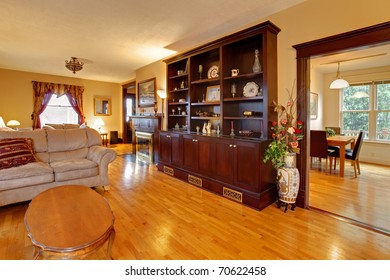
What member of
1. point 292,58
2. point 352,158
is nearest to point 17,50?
point 292,58

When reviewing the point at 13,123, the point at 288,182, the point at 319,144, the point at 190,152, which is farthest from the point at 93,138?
the point at 319,144

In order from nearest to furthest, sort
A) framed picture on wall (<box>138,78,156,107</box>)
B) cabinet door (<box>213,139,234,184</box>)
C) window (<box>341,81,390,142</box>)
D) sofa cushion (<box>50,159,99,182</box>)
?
sofa cushion (<box>50,159,99,182</box>) < cabinet door (<box>213,139,234,184</box>) < window (<box>341,81,390,142</box>) < framed picture on wall (<box>138,78,156,107</box>)

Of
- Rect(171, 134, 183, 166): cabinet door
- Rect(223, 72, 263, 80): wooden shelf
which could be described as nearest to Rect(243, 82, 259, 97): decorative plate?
Rect(223, 72, 263, 80): wooden shelf

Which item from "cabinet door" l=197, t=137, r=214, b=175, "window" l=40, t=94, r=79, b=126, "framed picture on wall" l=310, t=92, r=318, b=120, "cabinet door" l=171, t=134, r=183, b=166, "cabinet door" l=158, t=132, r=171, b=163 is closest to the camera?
"cabinet door" l=197, t=137, r=214, b=175

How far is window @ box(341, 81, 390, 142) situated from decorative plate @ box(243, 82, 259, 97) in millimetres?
4321

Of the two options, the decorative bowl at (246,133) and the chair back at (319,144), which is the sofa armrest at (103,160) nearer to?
the decorative bowl at (246,133)

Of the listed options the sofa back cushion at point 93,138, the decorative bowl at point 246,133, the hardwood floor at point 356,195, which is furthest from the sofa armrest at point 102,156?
the hardwood floor at point 356,195

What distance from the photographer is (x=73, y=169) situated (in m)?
3.10

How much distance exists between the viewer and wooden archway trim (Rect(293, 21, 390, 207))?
218 centimetres

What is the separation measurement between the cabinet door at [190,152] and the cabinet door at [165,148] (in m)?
0.54

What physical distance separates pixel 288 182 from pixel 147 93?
473 centimetres

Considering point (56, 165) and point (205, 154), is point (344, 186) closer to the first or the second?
point (205, 154)

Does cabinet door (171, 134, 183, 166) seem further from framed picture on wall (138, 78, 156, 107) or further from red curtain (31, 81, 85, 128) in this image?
red curtain (31, 81, 85, 128)
